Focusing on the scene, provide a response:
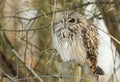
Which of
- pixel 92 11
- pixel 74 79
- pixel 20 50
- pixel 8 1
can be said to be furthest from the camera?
pixel 8 1

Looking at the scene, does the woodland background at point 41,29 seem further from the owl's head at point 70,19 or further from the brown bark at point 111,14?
the owl's head at point 70,19

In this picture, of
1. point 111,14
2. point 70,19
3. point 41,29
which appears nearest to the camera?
point 70,19

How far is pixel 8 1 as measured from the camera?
21.3 feet

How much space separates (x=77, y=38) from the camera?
4492 mm

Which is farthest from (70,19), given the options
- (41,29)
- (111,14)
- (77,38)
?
(111,14)

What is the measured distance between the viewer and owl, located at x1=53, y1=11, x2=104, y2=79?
4445mm

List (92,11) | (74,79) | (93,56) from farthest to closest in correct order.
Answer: (92,11), (93,56), (74,79)

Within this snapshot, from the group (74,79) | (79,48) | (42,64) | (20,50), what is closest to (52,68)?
(42,64)

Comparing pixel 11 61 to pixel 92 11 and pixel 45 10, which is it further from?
pixel 92 11

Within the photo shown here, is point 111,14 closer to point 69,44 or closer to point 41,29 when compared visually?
point 41,29

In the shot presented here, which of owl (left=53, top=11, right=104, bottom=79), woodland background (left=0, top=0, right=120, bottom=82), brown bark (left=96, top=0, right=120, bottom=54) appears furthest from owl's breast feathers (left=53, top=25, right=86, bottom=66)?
brown bark (left=96, top=0, right=120, bottom=54)

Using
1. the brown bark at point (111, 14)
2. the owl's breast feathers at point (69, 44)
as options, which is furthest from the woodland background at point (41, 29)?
the owl's breast feathers at point (69, 44)

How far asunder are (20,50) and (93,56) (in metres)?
1.82

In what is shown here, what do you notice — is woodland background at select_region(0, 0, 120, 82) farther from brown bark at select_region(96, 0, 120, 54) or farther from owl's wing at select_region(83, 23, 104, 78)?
owl's wing at select_region(83, 23, 104, 78)
